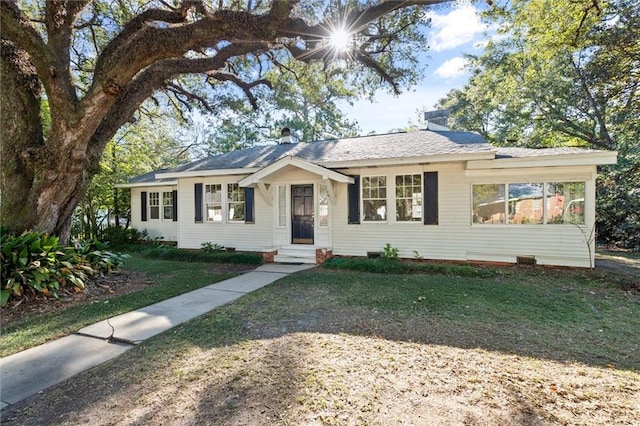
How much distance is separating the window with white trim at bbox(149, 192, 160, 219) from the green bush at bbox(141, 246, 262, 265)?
9.93ft

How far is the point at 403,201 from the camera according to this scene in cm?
916

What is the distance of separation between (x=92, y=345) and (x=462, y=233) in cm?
808

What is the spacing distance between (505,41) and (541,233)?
43.9 ft

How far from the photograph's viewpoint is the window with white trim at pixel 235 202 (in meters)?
11.2

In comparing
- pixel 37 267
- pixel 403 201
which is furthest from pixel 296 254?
pixel 37 267

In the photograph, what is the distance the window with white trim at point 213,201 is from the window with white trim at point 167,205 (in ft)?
11.1

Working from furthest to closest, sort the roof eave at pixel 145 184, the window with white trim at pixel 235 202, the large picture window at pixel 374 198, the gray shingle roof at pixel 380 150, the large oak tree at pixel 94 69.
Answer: the roof eave at pixel 145 184
the window with white trim at pixel 235 202
the large picture window at pixel 374 198
the gray shingle roof at pixel 380 150
the large oak tree at pixel 94 69

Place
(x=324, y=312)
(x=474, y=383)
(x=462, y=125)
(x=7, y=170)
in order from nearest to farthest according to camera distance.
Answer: (x=474, y=383)
(x=324, y=312)
(x=7, y=170)
(x=462, y=125)

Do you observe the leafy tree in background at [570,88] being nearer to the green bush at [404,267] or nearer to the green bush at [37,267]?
the green bush at [404,267]

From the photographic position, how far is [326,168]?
936cm

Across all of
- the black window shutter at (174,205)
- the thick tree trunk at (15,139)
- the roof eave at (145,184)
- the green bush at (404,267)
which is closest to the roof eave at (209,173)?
the roof eave at (145,184)

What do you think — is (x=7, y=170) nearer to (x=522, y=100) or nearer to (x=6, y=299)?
(x=6, y=299)

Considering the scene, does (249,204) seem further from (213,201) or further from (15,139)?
(15,139)

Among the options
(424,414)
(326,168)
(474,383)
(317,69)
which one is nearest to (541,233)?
(326,168)
